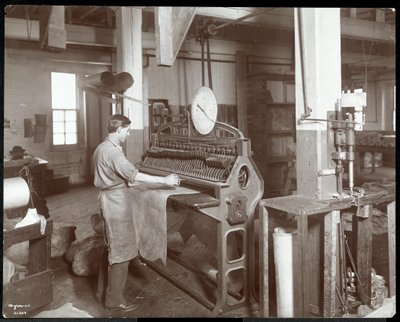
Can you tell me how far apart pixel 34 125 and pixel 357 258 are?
5410mm

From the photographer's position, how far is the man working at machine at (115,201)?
3258 mm

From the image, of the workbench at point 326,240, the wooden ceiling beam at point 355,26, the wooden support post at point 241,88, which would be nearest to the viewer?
the workbench at point 326,240

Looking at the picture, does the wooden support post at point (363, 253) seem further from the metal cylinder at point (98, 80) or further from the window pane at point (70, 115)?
the window pane at point (70, 115)

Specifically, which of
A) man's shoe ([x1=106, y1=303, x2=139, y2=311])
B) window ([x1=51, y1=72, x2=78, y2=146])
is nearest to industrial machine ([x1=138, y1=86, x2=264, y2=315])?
man's shoe ([x1=106, y1=303, x2=139, y2=311])

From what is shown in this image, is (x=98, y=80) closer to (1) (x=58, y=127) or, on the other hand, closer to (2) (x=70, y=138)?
(1) (x=58, y=127)

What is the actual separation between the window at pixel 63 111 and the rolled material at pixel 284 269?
4.65m

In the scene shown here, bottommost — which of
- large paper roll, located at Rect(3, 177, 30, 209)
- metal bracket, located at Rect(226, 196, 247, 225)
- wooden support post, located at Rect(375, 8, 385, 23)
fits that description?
metal bracket, located at Rect(226, 196, 247, 225)

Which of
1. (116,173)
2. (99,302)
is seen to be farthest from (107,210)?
(99,302)

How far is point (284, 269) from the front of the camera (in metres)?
2.88

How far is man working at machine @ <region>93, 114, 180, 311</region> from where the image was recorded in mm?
3258

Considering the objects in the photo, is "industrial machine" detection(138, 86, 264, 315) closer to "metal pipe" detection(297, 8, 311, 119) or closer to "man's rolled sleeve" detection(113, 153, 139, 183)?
"man's rolled sleeve" detection(113, 153, 139, 183)

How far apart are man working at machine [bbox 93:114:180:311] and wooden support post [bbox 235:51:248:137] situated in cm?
525

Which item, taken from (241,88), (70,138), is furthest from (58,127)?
(241,88)

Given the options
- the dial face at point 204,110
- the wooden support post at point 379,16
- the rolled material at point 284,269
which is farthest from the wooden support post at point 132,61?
the wooden support post at point 379,16
